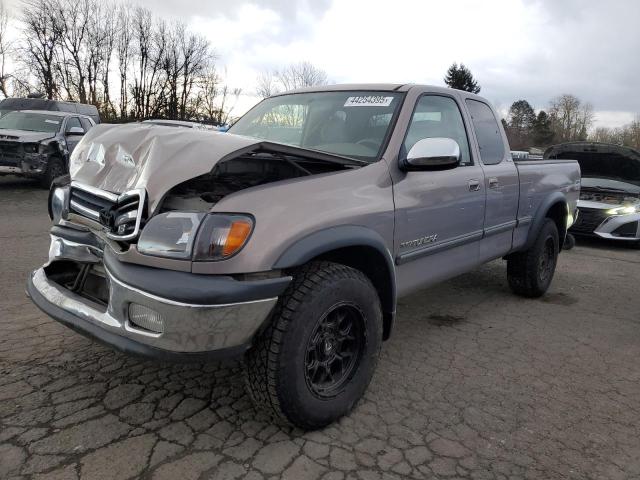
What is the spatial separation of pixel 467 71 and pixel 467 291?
201 feet

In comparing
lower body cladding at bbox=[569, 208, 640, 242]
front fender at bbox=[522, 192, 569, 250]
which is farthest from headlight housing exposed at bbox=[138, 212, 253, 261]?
lower body cladding at bbox=[569, 208, 640, 242]

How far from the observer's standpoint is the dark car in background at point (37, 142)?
35.1 feet

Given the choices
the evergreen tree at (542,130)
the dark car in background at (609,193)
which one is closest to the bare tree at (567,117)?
the evergreen tree at (542,130)

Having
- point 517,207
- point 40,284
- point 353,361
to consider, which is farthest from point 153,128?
point 517,207

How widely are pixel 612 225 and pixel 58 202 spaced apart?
8701 mm

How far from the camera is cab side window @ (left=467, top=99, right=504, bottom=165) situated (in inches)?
161

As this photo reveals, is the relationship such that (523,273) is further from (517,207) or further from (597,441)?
(597,441)

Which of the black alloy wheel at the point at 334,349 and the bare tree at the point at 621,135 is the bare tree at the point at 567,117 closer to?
the bare tree at the point at 621,135

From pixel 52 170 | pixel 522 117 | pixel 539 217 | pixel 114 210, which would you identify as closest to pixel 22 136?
pixel 52 170

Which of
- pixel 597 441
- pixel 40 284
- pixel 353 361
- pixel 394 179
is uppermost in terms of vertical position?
pixel 394 179

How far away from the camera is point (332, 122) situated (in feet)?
11.4

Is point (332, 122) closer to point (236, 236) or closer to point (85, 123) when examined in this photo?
point (236, 236)

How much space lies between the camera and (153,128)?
252cm

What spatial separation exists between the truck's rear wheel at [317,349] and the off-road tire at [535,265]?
277 centimetres
